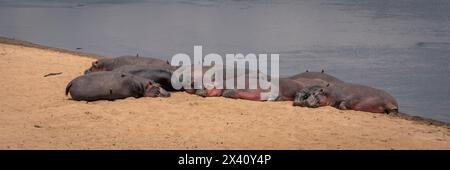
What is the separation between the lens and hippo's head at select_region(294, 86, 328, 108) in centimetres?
1128

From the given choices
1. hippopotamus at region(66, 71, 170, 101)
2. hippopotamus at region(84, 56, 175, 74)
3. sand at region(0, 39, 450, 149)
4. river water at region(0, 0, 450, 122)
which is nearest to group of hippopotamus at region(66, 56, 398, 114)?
hippopotamus at region(66, 71, 170, 101)

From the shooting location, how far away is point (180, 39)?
75.8ft

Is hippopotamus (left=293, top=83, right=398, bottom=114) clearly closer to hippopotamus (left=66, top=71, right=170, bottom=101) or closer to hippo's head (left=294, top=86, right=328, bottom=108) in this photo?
hippo's head (left=294, top=86, right=328, bottom=108)

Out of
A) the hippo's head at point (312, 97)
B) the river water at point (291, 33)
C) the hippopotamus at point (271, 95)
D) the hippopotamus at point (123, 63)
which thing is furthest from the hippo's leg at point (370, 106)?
the hippopotamus at point (123, 63)

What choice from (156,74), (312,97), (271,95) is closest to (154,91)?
(156,74)

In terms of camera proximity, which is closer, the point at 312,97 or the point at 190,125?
the point at 190,125

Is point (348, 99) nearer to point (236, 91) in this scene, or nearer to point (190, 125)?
point (236, 91)

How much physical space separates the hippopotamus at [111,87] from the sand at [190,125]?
15cm

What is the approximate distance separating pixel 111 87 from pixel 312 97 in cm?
314

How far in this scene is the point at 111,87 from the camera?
443 inches

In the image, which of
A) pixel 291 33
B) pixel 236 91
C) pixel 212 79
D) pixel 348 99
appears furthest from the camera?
pixel 291 33

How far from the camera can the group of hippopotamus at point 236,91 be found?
11281 mm
